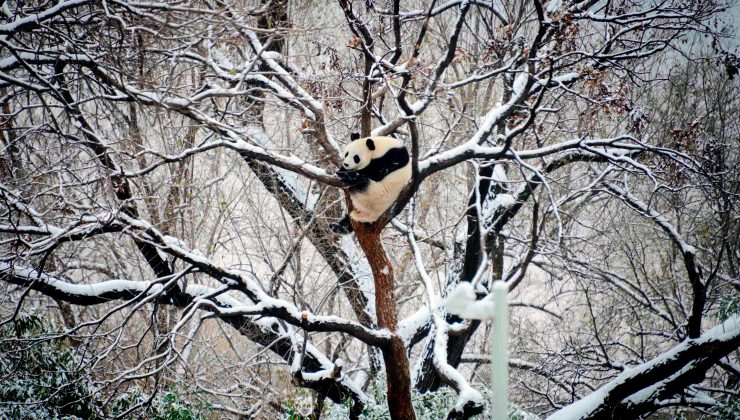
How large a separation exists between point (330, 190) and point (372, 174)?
9.16ft

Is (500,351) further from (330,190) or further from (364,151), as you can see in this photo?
(330,190)

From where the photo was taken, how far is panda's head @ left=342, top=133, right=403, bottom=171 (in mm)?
4957

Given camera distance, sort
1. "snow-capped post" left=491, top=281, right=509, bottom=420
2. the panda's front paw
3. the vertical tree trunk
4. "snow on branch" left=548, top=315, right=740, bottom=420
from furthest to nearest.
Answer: the vertical tree trunk < "snow on branch" left=548, top=315, right=740, bottom=420 < the panda's front paw < "snow-capped post" left=491, top=281, right=509, bottom=420

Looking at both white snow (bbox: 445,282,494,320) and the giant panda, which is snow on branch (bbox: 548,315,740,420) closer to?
the giant panda

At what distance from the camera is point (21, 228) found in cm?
515

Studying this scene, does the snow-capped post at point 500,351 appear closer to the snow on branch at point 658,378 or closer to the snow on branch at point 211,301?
the snow on branch at point 211,301

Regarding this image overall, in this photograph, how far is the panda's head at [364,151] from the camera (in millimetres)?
4957

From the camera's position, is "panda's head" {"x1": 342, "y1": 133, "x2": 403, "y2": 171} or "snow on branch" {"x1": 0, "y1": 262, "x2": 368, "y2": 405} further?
"snow on branch" {"x1": 0, "y1": 262, "x2": 368, "y2": 405}

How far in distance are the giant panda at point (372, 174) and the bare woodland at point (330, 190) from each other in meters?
0.12

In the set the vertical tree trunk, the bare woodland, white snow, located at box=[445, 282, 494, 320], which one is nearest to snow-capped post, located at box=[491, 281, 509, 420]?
white snow, located at box=[445, 282, 494, 320]

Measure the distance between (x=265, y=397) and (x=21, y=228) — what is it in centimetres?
357

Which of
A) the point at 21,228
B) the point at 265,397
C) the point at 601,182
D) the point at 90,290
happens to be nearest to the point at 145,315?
the point at 265,397

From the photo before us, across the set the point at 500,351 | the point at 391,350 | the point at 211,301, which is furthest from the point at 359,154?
the point at 500,351

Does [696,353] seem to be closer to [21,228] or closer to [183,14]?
[183,14]
